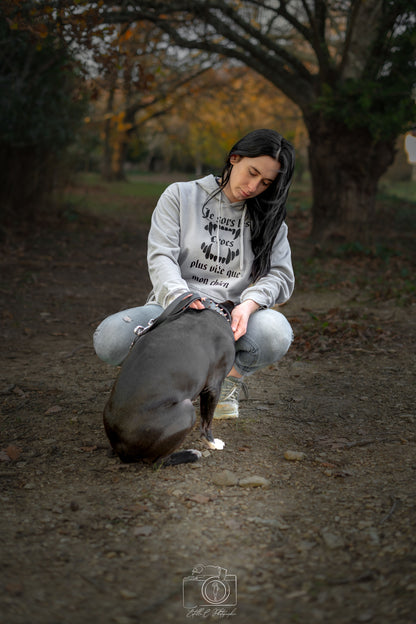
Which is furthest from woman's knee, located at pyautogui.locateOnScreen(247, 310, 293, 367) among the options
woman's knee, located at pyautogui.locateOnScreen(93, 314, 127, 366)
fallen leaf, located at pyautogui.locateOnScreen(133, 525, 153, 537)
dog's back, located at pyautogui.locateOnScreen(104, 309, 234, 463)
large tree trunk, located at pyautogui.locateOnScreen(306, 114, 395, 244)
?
large tree trunk, located at pyautogui.locateOnScreen(306, 114, 395, 244)

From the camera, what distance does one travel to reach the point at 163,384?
105 inches

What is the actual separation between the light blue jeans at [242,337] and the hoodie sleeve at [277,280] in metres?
0.11

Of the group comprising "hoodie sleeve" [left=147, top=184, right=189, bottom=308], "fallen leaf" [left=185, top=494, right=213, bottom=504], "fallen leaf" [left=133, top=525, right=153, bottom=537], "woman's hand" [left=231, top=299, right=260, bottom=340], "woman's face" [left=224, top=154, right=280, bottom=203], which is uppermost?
"woman's face" [left=224, top=154, right=280, bottom=203]

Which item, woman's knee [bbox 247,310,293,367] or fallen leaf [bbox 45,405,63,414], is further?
fallen leaf [bbox 45,405,63,414]

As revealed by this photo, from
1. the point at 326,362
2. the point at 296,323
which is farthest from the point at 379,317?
the point at 326,362

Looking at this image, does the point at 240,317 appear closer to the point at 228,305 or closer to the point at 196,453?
the point at 228,305

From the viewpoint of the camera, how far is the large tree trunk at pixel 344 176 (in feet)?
30.1

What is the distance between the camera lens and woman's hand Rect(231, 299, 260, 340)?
10.8 feet

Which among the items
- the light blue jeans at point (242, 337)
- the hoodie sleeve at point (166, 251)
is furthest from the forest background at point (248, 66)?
the light blue jeans at point (242, 337)

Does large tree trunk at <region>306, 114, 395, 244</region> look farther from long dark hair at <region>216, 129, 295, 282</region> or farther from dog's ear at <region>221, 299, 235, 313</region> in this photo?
dog's ear at <region>221, 299, 235, 313</region>

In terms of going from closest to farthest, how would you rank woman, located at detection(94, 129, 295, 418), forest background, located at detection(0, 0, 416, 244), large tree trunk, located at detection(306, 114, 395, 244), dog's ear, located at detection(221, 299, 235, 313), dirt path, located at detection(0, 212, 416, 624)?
dirt path, located at detection(0, 212, 416, 624), woman, located at detection(94, 129, 295, 418), dog's ear, located at detection(221, 299, 235, 313), forest background, located at detection(0, 0, 416, 244), large tree trunk, located at detection(306, 114, 395, 244)

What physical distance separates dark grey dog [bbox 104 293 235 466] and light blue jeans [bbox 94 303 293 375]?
430 mm

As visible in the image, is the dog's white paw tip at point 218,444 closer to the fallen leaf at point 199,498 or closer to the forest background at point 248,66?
the fallen leaf at point 199,498

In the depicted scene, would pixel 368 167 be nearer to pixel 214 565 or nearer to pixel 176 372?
pixel 176 372
